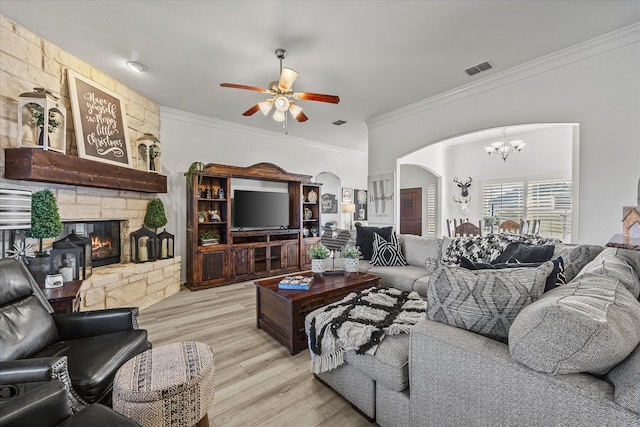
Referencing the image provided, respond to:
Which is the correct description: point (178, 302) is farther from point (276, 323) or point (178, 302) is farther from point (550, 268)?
point (550, 268)

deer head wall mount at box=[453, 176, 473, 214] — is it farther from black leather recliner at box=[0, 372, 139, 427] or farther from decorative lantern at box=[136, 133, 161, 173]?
black leather recliner at box=[0, 372, 139, 427]

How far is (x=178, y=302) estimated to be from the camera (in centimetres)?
375

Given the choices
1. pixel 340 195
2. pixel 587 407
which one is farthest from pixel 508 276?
pixel 340 195

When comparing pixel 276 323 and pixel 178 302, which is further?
pixel 178 302

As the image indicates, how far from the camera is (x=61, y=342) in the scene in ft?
5.49

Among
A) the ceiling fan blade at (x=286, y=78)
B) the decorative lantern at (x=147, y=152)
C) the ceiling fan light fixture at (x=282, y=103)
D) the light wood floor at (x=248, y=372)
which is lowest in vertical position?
the light wood floor at (x=248, y=372)

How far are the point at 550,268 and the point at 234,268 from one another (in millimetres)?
4310

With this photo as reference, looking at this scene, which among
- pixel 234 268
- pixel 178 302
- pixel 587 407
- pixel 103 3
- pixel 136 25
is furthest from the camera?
pixel 234 268

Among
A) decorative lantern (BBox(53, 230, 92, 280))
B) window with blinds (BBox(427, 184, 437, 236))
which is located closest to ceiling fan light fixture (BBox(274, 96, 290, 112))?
decorative lantern (BBox(53, 230, 92, 280))

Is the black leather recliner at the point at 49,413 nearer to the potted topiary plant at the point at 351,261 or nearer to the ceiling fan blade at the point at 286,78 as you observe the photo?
the potted topiary plant at the point at 351,261

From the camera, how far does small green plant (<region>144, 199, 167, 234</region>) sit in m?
3.99

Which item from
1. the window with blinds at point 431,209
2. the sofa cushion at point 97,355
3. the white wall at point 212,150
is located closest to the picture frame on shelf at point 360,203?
the white wall at point 212,150

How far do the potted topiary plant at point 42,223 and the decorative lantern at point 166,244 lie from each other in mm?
1509

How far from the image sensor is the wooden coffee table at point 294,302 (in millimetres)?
2426
